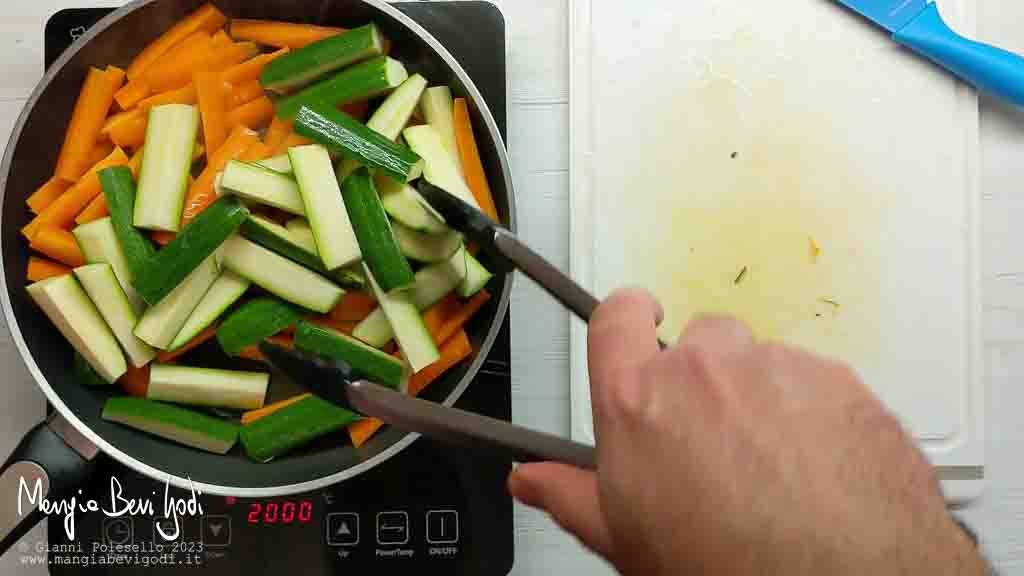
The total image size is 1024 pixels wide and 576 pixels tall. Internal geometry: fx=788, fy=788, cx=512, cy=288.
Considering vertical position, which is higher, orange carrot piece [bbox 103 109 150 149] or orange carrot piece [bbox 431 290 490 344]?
orange carrot piece [bbox 103 109 150 149]

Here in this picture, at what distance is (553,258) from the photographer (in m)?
1.12

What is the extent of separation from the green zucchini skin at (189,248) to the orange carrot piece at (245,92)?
17 cm

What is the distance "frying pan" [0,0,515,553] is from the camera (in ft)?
3.05

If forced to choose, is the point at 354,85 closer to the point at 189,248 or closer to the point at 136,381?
the point at 189,248

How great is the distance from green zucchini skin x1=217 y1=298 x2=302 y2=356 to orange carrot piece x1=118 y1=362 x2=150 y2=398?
13 centimetres

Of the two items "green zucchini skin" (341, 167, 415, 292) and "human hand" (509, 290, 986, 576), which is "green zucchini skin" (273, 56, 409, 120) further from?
"human hand" (509, 290, 986, 576)

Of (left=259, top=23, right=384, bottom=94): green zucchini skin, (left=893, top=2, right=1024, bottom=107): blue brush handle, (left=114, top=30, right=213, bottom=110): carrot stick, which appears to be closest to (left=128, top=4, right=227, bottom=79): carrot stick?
(left=114, top=30, right=213, bottom=110): carrot stick

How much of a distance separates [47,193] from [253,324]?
1.06ft

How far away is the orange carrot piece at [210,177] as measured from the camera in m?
1.02

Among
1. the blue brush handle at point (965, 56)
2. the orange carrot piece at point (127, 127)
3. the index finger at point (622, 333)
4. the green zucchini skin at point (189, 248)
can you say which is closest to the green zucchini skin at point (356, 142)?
the green zucchini skin at point (189, 248)

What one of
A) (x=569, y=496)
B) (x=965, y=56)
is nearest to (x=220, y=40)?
(x=569, y=496)

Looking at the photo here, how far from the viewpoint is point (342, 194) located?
0.98m

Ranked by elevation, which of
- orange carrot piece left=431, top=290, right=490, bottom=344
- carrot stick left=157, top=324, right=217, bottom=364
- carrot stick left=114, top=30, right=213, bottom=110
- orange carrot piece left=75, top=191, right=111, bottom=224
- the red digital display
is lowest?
the red digital display

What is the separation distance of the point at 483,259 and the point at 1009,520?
2.71 ft
